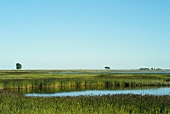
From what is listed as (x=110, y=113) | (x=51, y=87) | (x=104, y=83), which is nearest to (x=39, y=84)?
(x=51, y=87)

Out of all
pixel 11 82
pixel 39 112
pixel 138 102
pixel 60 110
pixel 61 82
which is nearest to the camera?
pixel 39 112

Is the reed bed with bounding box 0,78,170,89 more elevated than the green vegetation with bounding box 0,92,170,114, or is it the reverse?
the green vegetation with bounding box 0,92,170,114

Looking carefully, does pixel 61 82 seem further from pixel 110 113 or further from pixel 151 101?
pixel 110 113

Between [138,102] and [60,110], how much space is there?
6.70 m

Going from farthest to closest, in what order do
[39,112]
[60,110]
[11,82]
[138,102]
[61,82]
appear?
1. [61,82]
2. [11,82]
3. [138,102]
4. [60,110]
5. [39,112]

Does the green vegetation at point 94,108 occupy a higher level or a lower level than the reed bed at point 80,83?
higher

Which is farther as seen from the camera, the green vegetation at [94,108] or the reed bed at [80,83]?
the reed bed at [80,83]

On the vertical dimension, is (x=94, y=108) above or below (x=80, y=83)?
above

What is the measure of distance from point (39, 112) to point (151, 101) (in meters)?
9.93

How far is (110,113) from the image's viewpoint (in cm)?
2177

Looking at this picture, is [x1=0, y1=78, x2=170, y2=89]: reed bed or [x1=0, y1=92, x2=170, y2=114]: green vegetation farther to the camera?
[x1=0, y1=78, x2=170, y2=89]: reed bed

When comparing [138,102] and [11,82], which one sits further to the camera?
[11,82]

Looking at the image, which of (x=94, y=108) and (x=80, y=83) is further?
(x=80, y=83)

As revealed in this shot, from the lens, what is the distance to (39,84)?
63.5 m
